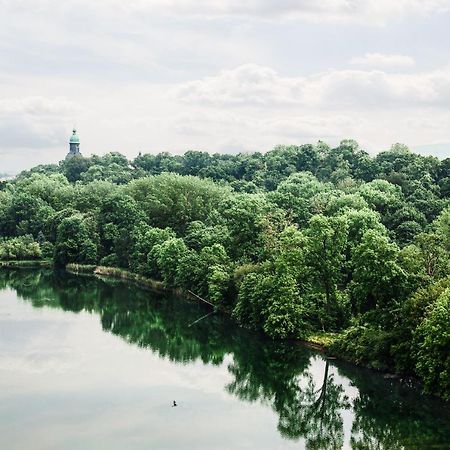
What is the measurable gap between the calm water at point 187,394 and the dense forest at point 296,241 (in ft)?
5.79

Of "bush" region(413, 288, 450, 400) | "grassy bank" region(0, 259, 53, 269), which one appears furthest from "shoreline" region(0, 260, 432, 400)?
"bush" region(413, 288, 450, 400)

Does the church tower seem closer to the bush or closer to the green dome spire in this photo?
the green dome spire

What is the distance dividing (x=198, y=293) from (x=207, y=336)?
8.73 m

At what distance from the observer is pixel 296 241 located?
123ft

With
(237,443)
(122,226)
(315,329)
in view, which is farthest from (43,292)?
(237,443)

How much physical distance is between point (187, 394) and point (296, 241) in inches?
472

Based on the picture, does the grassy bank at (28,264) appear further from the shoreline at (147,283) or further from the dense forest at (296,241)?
the dense forest at (296,241)

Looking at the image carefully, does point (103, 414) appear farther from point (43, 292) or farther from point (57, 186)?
point (57, 186)

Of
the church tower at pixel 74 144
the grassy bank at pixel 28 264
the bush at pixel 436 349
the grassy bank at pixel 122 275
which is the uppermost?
the church tower at pixel 74 144

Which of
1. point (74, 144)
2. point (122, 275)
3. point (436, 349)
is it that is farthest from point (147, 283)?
point (74, 144)

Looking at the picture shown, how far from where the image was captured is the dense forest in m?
30.7

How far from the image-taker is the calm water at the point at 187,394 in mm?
24297

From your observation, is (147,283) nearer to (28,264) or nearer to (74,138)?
(28,264)

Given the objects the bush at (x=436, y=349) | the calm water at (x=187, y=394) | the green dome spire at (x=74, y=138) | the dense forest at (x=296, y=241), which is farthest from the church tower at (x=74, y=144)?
the bush at (x=436, y=349)
